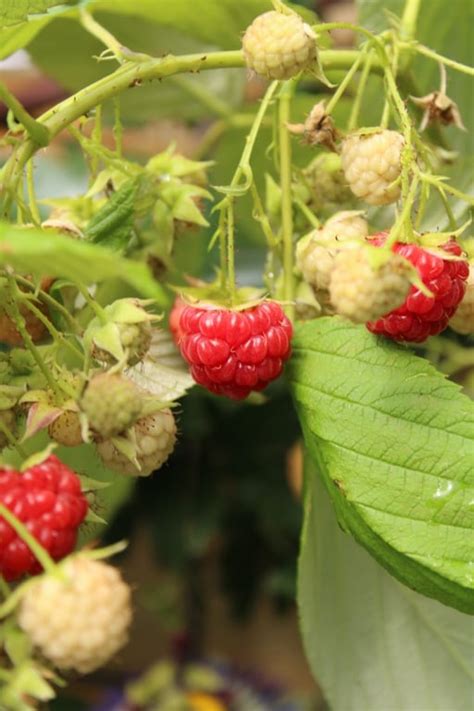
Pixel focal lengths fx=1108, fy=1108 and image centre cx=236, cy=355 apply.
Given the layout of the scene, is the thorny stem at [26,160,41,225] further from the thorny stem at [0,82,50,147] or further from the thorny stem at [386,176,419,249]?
the thorny stem at [386,176,419,249]

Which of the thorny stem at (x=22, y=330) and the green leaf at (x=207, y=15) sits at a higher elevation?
the green leaf at (x=207, y=15)

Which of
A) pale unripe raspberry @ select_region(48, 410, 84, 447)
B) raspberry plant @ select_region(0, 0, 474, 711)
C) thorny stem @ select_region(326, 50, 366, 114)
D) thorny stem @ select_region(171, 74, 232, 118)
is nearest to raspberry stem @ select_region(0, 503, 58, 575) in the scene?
raspberry plant @ select_region(0, 0, 474, 711)

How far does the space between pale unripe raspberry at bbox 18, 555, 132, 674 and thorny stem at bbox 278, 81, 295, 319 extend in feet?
0.88

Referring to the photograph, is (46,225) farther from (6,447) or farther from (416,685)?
(416,685)

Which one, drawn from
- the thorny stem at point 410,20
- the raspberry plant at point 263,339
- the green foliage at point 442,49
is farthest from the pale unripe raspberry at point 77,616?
the green foliage at point 442,49

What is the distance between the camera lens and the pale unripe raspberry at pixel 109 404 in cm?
52

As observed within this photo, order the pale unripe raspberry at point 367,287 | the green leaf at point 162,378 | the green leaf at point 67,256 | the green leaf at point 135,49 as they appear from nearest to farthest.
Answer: the green leaf at point 67,256 < the pale unripe raspberry at point 367,287 < the green leaf at point 162,378 < the green leaf at point 135,49

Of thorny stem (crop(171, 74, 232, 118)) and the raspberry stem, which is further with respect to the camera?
thorny stem (crop(171, 74, 232, 118))

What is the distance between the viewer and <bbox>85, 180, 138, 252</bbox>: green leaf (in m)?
0.67

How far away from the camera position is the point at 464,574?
59cm

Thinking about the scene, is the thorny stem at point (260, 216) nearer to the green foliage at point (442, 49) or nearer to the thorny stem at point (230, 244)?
the thorny stem at point (230, 244)

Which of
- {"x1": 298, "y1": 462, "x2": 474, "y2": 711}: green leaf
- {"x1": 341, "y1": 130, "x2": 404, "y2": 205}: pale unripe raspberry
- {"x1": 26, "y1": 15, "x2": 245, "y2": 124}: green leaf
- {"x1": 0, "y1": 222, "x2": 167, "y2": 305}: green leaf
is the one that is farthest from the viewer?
{"x1": 26, "y1": 15, "x2": 245, "y2": 124}: green leaf

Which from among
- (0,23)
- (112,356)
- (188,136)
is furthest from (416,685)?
(188,136)

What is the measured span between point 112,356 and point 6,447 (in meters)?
0.07
